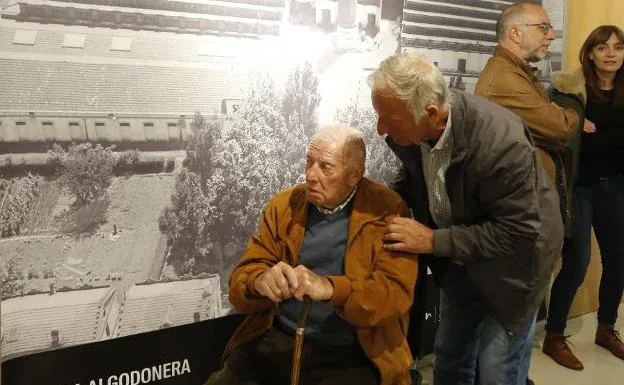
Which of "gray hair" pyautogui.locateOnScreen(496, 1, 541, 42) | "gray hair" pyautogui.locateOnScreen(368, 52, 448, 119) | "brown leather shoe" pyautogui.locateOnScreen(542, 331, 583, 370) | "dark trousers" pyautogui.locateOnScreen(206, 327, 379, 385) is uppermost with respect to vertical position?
A: "gray hair" pyautogui.locateOnScreen(496, 1, 541, 42)

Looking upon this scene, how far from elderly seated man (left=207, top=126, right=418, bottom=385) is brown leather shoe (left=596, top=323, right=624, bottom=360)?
188 centimetres

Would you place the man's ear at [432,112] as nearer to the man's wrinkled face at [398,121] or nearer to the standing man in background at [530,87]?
the man's wrinkled face at [398,121]

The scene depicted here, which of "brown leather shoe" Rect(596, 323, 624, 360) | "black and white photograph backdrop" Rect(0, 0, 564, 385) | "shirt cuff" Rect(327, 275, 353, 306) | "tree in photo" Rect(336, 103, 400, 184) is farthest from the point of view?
"brown leather shoe" Rect(596, 323, 624, 360)

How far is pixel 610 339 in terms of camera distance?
3225 mm

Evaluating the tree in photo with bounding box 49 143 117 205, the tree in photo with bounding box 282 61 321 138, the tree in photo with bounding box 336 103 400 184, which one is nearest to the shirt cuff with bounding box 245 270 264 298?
the tree in photo with bounding box 49 143 117 205

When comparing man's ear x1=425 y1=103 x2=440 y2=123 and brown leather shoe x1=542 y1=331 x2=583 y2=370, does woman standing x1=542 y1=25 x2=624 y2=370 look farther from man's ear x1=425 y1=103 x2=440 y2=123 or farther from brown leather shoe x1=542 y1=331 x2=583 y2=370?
man's ear x1=425 y1=103 x2=440 y2=123

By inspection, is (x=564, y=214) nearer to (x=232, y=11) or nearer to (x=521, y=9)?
(x=521, y=9)

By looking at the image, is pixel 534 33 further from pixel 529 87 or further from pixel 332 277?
pixel 332 277

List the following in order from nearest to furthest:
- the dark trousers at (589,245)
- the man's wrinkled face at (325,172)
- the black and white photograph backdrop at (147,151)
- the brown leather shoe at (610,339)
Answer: the man's wrinkled face at (325,172)
the black and white photograph backdrop at (147,151)
the dark trousers at (589,245)
the brown leather shoe at (610,339)

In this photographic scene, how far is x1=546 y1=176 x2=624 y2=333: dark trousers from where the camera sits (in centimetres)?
300

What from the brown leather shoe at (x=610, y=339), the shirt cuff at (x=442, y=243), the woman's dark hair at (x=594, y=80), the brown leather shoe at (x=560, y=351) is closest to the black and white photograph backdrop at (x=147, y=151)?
the shirt cuff at (x=442, y=243)

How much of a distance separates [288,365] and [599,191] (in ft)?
6.46

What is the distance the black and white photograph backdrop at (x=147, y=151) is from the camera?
6.04 feet

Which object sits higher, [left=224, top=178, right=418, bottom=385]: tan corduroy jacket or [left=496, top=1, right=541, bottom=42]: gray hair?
[left=496, top=1, right=541, bottom=42]: gray hair
